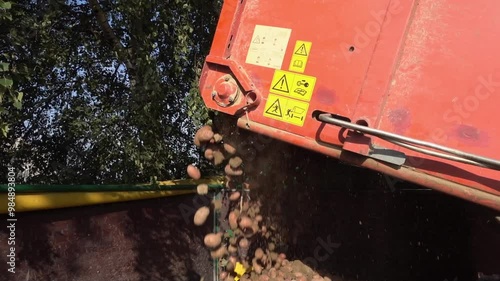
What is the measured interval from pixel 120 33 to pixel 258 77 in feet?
13.3

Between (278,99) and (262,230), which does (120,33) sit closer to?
(262,230)

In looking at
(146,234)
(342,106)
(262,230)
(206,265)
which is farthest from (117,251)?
(342,106)

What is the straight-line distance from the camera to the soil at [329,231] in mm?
3160

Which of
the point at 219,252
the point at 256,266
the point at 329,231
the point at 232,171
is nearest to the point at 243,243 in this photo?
the point at 219,252

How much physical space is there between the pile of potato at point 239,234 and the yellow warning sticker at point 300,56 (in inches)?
27.7

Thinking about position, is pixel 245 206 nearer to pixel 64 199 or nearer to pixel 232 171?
pixel 232 171

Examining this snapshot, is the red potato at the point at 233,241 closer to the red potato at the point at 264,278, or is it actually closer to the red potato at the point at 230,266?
the red potato at the point at 230,266

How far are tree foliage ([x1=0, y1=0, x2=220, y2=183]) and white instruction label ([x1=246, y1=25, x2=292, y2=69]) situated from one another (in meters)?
2.43

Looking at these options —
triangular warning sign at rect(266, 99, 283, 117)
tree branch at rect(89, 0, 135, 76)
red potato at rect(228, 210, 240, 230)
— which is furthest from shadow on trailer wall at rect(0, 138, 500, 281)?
tree branch at rect(89, 0, 135, 76)

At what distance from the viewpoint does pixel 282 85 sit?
2195 mm

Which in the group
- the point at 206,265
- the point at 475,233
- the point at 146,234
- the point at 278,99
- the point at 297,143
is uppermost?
the point at 278,99

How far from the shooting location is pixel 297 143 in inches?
82.6

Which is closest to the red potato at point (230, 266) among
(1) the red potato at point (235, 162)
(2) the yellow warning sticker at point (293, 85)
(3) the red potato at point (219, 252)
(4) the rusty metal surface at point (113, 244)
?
(3) the red potato at point (219, 252)

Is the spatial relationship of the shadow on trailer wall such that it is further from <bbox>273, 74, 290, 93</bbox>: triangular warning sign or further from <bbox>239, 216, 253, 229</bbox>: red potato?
<bbox>273, 74, 290, 93</bbox>: triangular warning sign
